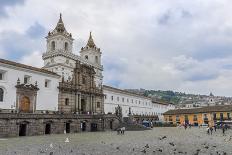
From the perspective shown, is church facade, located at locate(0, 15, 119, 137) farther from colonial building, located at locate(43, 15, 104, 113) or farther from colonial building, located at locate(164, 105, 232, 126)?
colonial building, located at locate(164, 105, 232, 126)

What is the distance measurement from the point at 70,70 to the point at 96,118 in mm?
10337

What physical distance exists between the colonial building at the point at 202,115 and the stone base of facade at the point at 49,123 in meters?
35.9

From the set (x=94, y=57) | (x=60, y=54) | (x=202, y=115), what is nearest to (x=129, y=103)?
(x=94, y=57)

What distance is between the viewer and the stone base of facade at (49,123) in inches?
1248

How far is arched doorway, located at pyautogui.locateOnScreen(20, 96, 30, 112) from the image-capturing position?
124 feet

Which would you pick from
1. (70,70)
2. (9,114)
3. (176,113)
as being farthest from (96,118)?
(176,113)

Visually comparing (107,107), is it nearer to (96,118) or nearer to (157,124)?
(96,118)

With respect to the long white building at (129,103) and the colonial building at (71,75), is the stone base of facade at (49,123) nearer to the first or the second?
the colonial building at (71,75)

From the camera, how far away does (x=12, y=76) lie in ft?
120

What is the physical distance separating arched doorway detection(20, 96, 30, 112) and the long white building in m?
22.9

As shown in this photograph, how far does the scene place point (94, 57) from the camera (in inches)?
2312

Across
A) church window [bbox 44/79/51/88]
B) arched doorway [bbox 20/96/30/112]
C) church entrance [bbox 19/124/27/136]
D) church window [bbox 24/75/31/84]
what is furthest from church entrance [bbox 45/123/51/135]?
church window [bbox 44/79/51/88]

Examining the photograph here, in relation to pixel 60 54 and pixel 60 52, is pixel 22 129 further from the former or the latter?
pixel 60 52

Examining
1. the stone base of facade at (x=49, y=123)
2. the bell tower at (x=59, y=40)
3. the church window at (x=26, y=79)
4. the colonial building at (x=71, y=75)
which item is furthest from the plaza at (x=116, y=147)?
the bell tower at (x=59, y=40)
